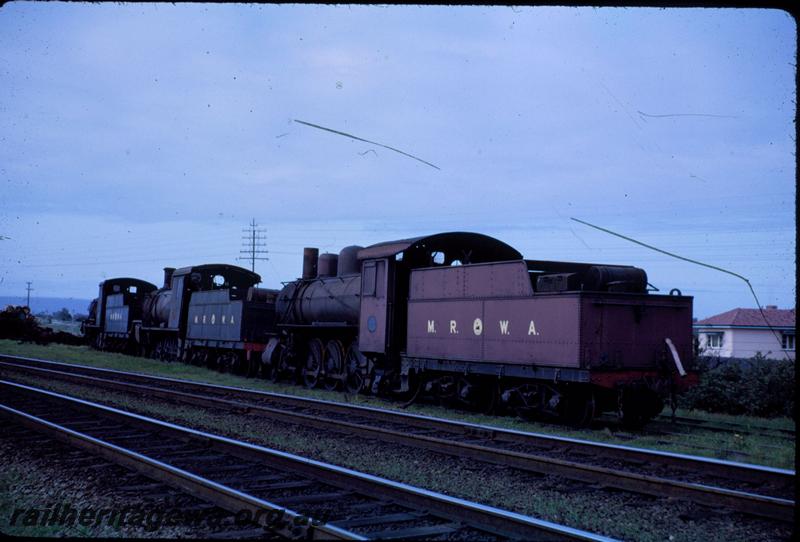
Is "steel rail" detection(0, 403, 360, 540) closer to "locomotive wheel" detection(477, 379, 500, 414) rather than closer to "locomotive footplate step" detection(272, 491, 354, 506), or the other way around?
"locomotive footplate step" detection(272, 491, 354, 506)

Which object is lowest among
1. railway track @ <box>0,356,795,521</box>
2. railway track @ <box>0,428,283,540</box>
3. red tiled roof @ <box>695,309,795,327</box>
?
railway track @ <box>0,428,283,540</box>

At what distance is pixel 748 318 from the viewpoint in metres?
38.8

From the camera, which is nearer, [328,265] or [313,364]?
[313,364]

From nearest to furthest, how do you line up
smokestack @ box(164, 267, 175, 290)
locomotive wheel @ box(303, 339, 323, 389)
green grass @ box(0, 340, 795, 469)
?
green grass @ box(0, 340, 795, 469) < locomotive wheel @ box(303, 339, 323, 389) < smokestack @ box(164, 267, 175, 290)

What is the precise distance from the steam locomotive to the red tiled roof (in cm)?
2437

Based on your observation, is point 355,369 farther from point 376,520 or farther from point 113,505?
point 376,520

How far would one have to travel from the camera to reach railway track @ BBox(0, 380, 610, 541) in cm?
532

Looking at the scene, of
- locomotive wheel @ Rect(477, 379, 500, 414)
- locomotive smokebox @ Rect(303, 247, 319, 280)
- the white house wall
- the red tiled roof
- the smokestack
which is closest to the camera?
locomotive wheel @ Rect(477, 379, 500, 414)

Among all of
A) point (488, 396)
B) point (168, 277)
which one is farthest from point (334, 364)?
point (168, 277)

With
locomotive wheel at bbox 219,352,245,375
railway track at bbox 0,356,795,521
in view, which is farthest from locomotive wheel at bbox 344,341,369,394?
locomotive wheel at bbox 219,352,245,375

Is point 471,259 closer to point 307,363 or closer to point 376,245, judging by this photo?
point 376,245

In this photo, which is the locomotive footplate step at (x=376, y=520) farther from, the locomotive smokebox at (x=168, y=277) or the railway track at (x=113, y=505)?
the locomotive smokebox at (x=168, y=277)

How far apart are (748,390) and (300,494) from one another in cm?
1257

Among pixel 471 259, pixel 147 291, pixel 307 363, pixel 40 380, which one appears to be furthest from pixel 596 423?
pixel 147 291
